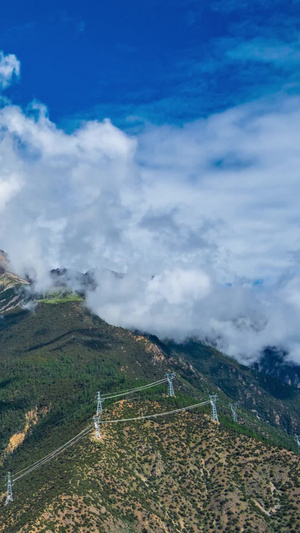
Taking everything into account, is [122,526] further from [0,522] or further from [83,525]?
[0,522]

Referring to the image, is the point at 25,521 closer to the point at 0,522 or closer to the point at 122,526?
the point at 0,522

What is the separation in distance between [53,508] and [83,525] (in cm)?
965

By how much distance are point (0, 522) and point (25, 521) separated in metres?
15.6

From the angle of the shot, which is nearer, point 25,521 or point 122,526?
point 25,521

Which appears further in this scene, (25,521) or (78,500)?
(78,500)

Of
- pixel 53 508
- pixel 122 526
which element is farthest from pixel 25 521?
pixel 122 526

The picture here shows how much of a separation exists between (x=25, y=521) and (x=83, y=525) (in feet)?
51.0

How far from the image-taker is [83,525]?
18850 centimetres

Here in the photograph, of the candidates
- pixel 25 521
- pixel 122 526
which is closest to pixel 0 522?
pixel 25 521

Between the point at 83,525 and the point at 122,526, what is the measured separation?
51.0 feet

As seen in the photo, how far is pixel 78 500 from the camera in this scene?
200 metres

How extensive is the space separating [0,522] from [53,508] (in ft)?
58.6

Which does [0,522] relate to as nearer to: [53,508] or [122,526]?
[53,508]

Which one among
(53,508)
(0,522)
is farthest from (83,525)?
(0,522)
